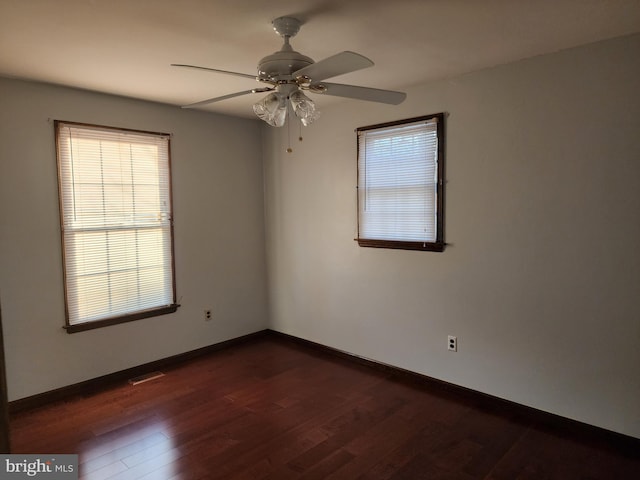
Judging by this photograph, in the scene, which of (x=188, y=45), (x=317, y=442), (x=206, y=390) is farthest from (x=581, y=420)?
(x=188, y=45)

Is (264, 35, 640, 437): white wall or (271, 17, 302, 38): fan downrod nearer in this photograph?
(271, 17, 302, 38): fan downrod

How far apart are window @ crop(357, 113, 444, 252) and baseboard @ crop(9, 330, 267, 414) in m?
1.93

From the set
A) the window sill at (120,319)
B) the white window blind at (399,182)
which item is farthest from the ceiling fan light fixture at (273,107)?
the window sill at (120,319)

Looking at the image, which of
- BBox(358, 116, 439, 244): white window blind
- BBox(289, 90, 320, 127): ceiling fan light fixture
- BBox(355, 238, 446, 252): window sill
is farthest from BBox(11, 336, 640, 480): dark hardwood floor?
BBox(289, 90, 320, 127): ceiling fan light fixture

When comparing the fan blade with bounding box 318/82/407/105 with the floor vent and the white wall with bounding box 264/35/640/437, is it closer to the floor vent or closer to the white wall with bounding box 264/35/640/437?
the white wall with bounding box 264/35/640/437

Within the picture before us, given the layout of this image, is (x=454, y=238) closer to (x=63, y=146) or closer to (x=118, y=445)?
(x=118, y=445)

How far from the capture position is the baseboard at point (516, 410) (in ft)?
8.06

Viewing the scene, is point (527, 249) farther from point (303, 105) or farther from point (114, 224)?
point (114, 224)

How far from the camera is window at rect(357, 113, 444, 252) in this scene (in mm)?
3146

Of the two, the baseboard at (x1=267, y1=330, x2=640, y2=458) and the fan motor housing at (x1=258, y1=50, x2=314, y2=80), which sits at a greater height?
the fan motor housing at (x1=258, y1=50, x2=314, y2=80)

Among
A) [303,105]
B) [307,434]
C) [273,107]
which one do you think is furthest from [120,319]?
[303,105]

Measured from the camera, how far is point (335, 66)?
68.3 inches

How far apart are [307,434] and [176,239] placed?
2.14 m

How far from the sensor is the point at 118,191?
344cm
